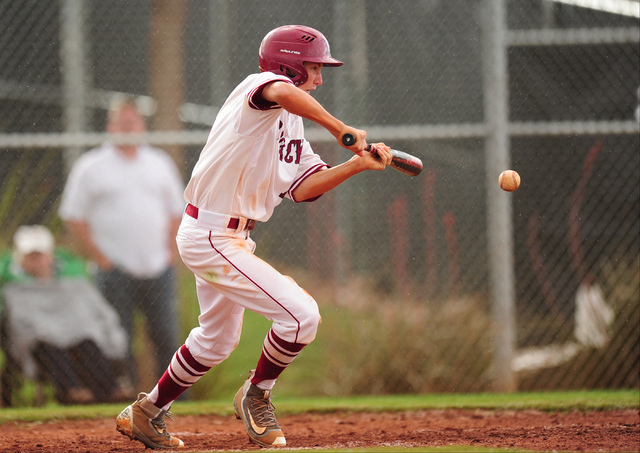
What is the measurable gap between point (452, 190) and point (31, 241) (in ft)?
11.2

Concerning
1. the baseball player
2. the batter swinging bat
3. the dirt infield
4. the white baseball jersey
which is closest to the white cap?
the dirt infield

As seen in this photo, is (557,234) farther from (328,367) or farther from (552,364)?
(328,367)

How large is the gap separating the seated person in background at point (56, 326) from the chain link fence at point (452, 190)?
0.55ft

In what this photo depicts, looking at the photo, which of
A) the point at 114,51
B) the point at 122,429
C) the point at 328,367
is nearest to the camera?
the point at 122,429

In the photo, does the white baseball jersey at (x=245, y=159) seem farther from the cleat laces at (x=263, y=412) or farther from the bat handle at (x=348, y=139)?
the cleat laces at (x=263, y=412)

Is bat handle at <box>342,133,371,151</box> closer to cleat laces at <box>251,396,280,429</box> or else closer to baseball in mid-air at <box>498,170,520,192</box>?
baseball in mid-air at <box>498,170,520,192</box>

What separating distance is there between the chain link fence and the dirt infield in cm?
107

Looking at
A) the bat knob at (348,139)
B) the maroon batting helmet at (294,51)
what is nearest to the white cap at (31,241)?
the maroon batting helmet at (294,51)

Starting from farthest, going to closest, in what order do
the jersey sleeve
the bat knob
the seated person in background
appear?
the seated person in background
the jersey sleeve
the bat knob

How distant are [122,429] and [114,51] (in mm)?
5896

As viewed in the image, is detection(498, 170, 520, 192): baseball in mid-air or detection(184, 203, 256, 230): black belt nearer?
detection(184, 203, 256, 230): black belt

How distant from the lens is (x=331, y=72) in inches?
315

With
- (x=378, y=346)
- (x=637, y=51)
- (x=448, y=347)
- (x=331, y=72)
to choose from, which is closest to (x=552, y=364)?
(x=448, y=347)

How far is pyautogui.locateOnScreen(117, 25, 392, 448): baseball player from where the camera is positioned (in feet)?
12.0
